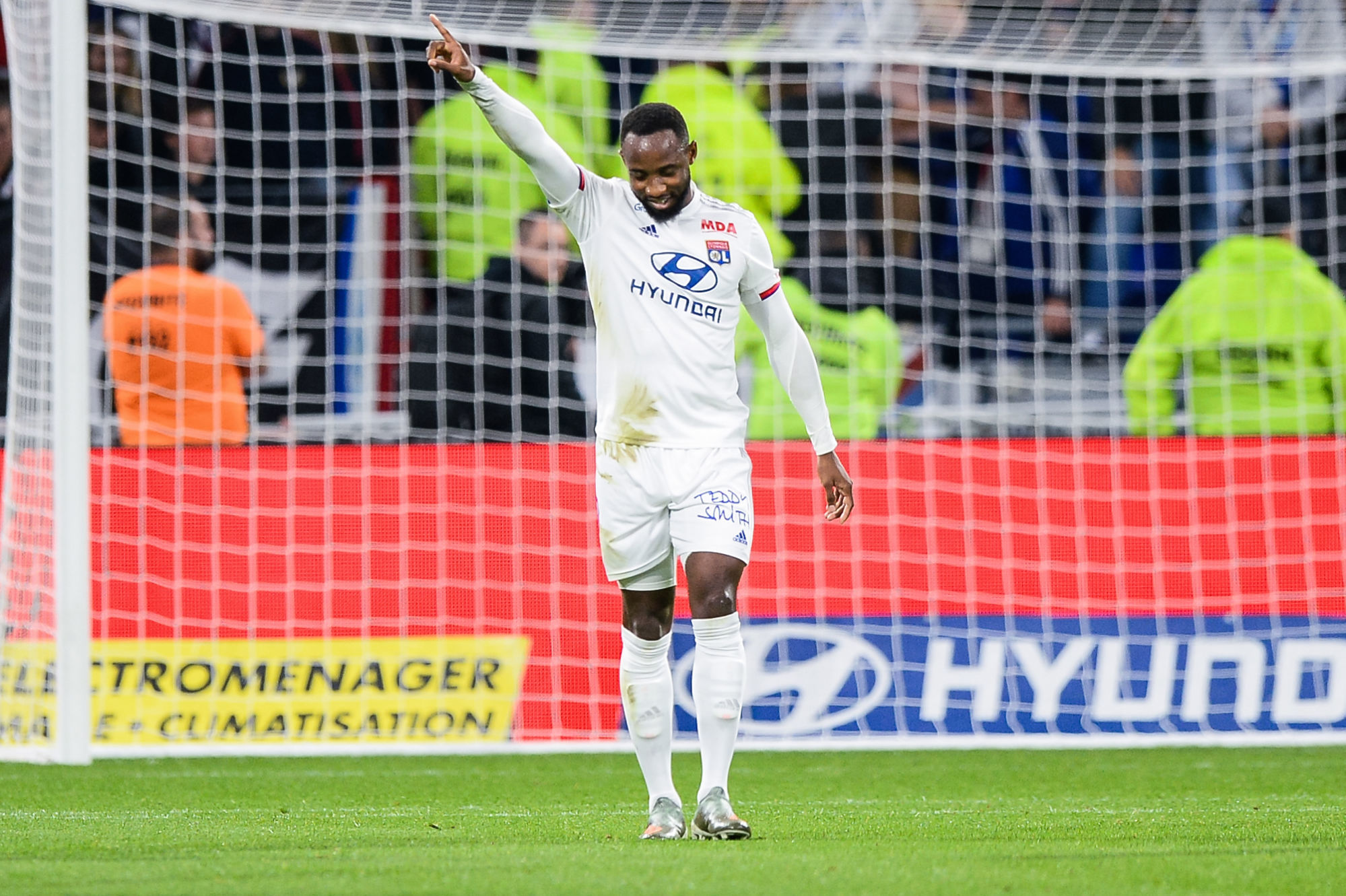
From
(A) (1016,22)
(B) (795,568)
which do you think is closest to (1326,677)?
(B) (795,568)

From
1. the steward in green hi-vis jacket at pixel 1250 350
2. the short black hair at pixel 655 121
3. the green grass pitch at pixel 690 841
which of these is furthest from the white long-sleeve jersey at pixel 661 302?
the steward in green hi-vis jacket at pixel 1250 350

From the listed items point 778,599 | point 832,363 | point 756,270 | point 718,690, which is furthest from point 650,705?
point 832,363

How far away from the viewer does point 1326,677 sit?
842 cm

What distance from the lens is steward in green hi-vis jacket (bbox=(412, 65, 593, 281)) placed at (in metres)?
10.2

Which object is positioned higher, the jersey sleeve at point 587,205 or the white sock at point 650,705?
the jersey sleeve at point 587,205

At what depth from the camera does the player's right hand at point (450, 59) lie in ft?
15.2

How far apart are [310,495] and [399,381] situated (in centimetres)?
155

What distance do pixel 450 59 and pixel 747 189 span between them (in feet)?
18.0

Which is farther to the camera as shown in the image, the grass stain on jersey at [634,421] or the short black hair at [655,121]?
the grass stain on jersey at [634,421]

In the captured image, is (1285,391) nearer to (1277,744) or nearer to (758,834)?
(1277,744)

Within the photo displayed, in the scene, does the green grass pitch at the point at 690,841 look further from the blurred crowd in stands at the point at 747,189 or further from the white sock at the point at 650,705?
the blurred crowd in stands at the point at 747,189

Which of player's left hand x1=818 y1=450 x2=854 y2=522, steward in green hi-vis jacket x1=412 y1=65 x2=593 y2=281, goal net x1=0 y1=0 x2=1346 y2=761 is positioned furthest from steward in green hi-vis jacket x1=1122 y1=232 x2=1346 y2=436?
player's left hand x1=818 y1=450 x2=854 y2=522

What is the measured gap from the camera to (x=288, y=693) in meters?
8.38

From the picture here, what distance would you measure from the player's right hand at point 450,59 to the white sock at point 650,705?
1.49m
